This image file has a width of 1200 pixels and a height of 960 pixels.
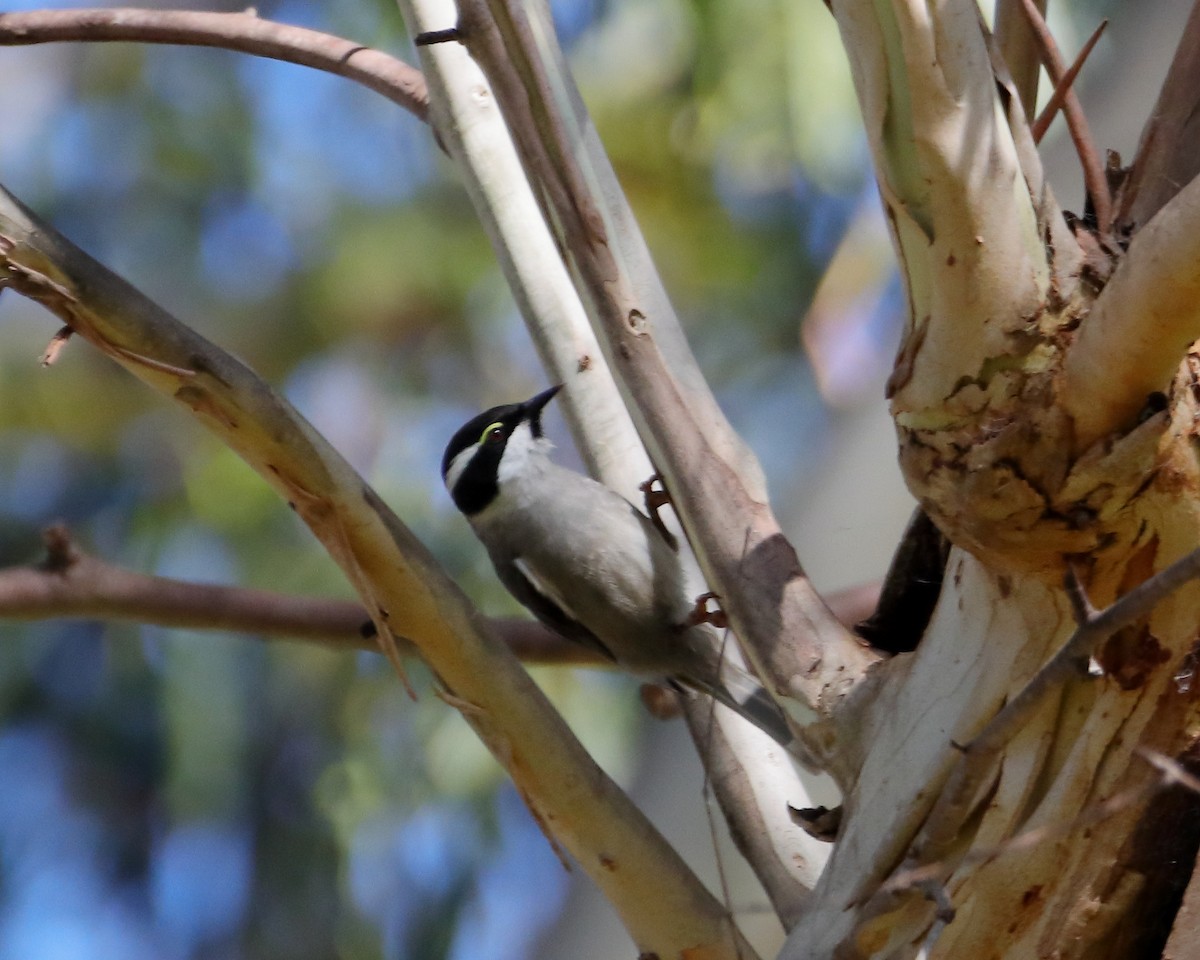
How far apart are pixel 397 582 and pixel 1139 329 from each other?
851mm

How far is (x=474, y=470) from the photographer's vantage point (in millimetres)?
2988

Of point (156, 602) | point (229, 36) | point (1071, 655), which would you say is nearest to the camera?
point (1071, 655)

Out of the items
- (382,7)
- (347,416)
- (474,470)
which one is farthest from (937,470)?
(382,7)

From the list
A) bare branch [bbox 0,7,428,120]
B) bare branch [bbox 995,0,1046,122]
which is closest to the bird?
bare branch [bbox 0,7,428,120]

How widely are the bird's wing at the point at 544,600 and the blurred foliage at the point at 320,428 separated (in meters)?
1.79

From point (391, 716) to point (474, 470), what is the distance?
231cm

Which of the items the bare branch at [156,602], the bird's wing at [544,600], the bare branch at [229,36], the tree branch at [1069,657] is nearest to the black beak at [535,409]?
the bird's wing at [544,600]

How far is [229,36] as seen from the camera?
2.43 metres

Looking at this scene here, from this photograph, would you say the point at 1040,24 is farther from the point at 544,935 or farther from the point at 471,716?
the point at 544,935

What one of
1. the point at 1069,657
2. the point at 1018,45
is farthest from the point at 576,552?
the point at 1069,657

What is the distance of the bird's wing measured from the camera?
280cm

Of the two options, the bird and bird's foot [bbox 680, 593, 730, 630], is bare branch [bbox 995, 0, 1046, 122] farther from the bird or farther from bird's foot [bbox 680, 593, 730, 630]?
bird's foot [bbox 680, 593, 730, 630]

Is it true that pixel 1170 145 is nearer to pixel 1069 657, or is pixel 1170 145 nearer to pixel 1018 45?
pixel 1018 45

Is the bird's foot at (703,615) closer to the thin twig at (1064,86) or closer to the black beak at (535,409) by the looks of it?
the black beak at (535,409)
